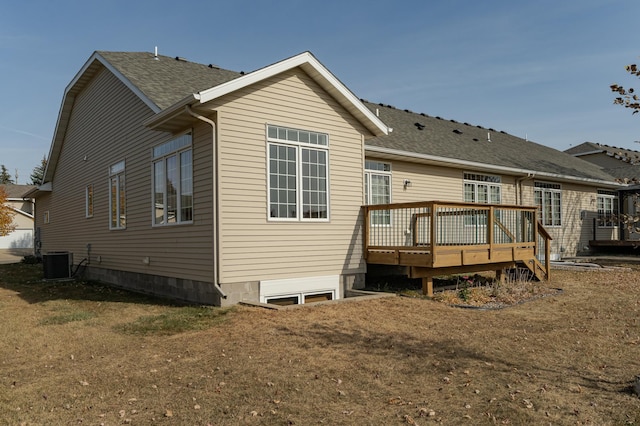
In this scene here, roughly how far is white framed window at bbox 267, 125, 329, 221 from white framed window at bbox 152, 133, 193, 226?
1.60 m

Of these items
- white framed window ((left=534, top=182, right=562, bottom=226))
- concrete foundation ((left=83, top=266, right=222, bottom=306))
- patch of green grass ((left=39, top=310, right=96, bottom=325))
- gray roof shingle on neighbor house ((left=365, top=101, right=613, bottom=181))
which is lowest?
patch of green grass ((left=39, top=310, right=96, bottom=325))

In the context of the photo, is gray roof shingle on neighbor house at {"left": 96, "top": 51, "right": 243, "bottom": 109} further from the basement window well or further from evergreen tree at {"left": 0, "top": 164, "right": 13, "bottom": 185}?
evergreen tree at {"left": 0, "top": 164, "right": 13, "bottom": 185}

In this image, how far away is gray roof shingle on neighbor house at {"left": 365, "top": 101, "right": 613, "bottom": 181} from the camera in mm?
14297

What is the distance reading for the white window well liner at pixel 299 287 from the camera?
880cm

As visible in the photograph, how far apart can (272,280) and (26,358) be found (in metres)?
4.14

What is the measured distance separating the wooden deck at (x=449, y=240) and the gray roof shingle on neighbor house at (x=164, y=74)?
4813mm

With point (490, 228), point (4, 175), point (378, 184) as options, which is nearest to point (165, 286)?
point (378, 184)

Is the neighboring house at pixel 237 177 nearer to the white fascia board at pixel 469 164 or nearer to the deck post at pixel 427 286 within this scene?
the white fascia board at pixel 469 164

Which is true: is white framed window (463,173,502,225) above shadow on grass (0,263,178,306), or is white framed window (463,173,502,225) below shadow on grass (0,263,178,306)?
above

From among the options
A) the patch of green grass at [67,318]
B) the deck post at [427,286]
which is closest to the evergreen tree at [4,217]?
the patch of green grass at [67,318]

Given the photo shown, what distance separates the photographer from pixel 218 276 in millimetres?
8227

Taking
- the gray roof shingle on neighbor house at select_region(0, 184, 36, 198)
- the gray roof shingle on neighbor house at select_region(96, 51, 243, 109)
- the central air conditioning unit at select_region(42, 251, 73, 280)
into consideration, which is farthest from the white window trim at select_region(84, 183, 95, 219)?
the gray roof shingle on neighbor house at select_region(0, 184, 36, 198)

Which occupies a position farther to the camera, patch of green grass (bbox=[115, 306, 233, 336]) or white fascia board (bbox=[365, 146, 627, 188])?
white fascia board (bbox=[365, 146, 627, 188])

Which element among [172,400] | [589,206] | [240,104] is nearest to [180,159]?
[240,104]
